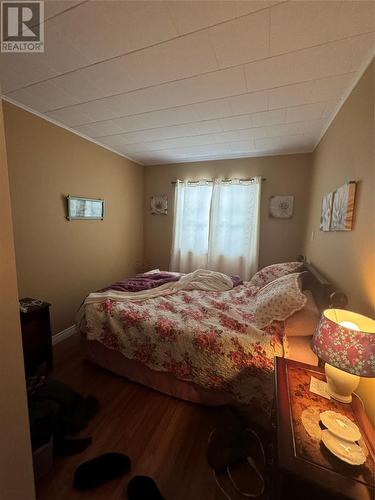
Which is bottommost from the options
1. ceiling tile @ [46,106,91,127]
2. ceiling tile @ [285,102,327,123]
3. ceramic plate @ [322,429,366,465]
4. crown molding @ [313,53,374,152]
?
ceramic plate @ [322,429,366,465]

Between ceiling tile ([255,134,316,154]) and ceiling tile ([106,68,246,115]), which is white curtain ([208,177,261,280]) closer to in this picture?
ceiling tile ([255,134,316,154])

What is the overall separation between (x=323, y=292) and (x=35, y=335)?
2.45m

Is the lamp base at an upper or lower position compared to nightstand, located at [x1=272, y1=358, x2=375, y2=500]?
upper

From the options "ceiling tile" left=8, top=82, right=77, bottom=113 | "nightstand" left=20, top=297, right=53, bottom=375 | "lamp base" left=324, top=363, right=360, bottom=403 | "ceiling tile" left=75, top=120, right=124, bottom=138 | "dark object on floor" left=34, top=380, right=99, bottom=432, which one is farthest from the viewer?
"ceiling tile" left=75, top=120, right=124, bottom=138

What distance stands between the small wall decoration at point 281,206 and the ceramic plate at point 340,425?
106 inches

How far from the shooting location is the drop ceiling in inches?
41.9

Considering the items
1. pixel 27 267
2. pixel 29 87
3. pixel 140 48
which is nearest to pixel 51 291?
pixel 27 267

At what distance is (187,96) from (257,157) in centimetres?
186

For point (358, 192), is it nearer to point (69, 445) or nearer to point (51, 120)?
point (69, 445)

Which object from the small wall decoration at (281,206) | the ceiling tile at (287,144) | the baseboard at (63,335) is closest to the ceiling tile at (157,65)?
the ceiling tile at (287,144)

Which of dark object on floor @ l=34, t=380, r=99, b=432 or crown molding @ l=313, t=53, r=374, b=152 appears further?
dark object on floor @ l=34, t=380, r=99, b=432

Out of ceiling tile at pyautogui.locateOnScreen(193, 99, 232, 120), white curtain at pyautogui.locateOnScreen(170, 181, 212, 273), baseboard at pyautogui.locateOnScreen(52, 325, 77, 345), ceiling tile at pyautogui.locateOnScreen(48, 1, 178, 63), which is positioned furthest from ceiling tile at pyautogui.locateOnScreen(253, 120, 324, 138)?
baseboard at pyautogui.locateOnScreen(52, 325, 77, 345)

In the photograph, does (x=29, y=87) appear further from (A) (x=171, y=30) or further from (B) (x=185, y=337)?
(B) (x=185, y=337)

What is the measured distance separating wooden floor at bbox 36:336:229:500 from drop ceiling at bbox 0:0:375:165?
97.1 inches
